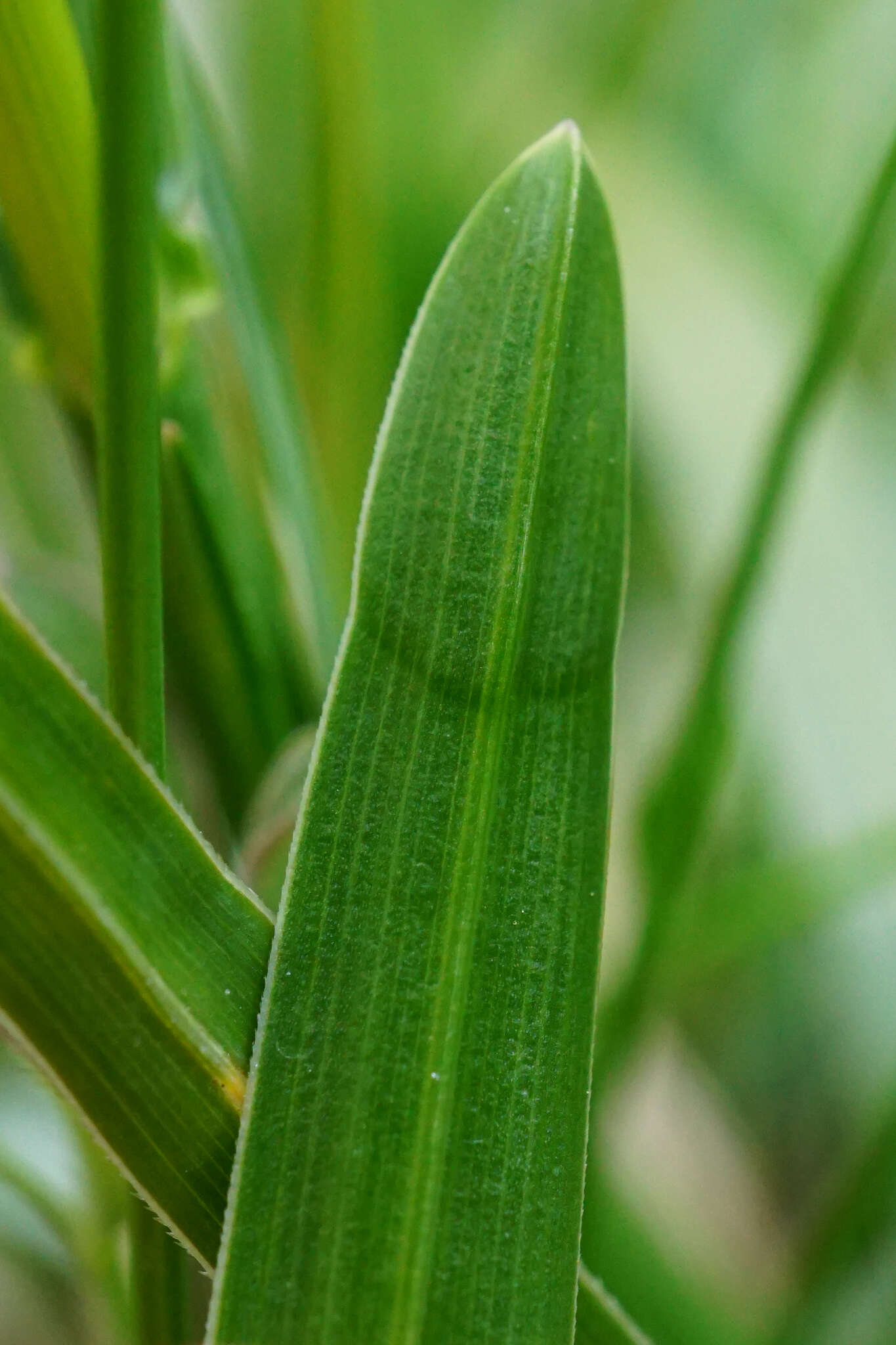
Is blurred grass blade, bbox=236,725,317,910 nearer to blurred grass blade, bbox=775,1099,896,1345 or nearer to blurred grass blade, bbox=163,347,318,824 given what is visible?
blurred grass blade, bbox=163,347,318,824

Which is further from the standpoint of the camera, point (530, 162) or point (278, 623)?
point (278, 623)

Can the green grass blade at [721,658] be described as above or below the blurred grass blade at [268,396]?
below

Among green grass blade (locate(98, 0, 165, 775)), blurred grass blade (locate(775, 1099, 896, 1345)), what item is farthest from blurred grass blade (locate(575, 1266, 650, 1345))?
blurred grass blade (locate(775, 1099, 896, 1345))

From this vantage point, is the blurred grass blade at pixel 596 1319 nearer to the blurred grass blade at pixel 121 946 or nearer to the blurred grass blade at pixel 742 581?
the blurred grass blade at pixel 121 946

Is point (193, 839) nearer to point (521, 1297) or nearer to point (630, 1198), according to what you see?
point (521, 1297)

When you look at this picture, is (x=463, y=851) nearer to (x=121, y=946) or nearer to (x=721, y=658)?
(x=121, y=946)

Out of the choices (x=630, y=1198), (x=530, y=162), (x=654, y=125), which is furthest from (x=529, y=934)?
(x=654, y=125)

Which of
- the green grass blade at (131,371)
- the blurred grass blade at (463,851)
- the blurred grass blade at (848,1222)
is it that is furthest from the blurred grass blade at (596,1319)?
the blurred grass blade at (848,1222)
